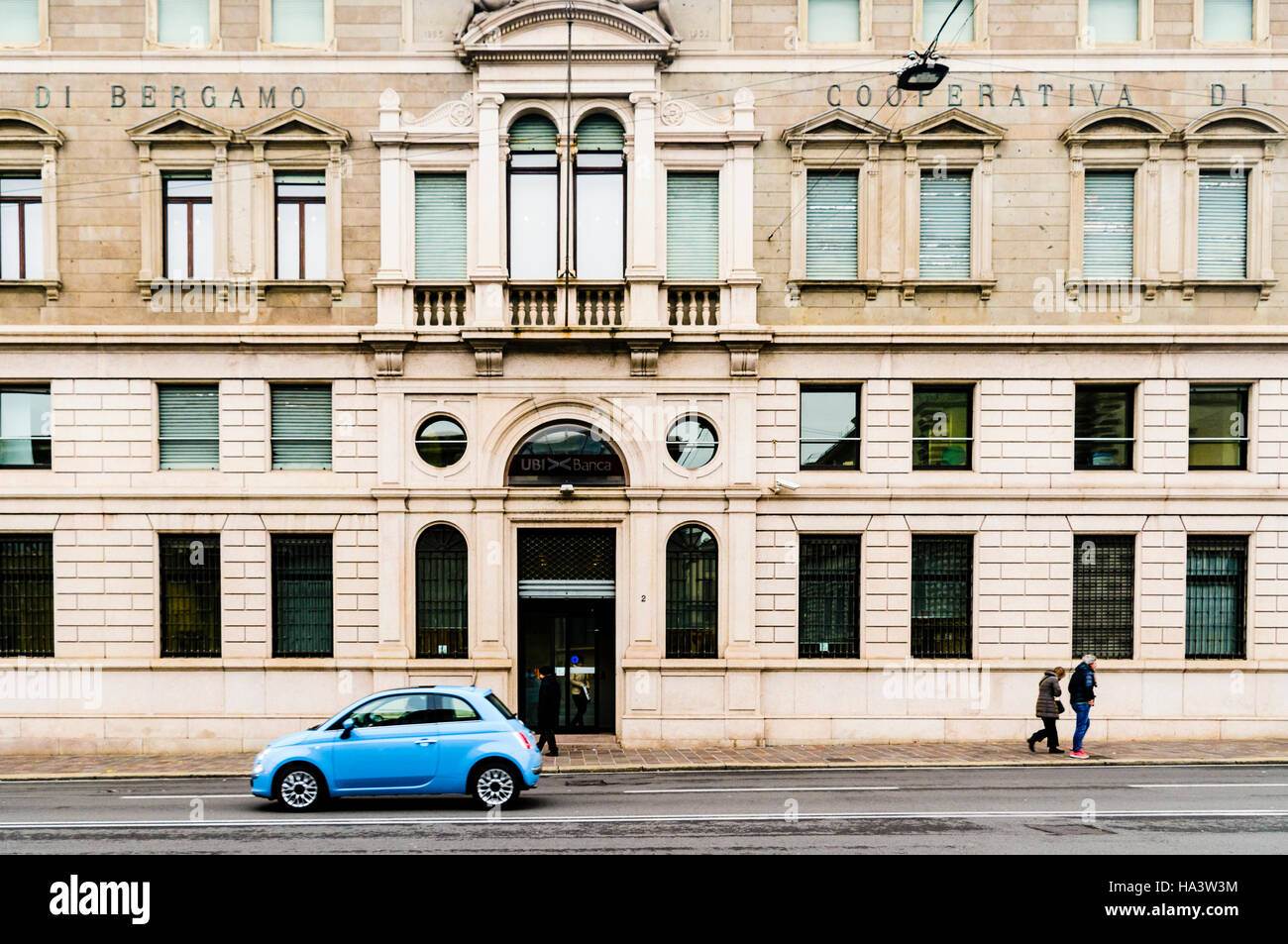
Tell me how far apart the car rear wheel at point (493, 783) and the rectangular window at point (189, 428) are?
993 cm

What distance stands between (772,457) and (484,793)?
9152 millimetres

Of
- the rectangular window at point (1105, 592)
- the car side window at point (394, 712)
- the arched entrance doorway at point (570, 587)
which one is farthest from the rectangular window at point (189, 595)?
the rectangular window at point (1105, 592)

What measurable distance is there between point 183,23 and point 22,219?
5232 millimetres

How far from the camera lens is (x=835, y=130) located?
19125mm

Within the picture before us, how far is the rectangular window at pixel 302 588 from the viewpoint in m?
19.2

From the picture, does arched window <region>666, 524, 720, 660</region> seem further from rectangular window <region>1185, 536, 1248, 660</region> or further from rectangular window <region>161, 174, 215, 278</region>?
rectangular window <region>161, 174, 215, 278</region>

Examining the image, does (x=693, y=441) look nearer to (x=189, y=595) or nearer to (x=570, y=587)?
(x=570, y=587)

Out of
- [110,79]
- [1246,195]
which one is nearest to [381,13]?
[110,79]

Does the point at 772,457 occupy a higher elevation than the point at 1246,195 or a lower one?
lower

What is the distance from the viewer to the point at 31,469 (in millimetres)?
19141

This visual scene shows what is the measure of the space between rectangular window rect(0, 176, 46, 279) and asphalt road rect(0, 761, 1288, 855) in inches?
417

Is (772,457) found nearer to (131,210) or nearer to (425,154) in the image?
(425,154)

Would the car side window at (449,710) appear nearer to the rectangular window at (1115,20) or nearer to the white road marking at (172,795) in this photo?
the white road marking at (172,795)

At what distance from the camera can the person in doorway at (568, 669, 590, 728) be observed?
1938 centimetres
